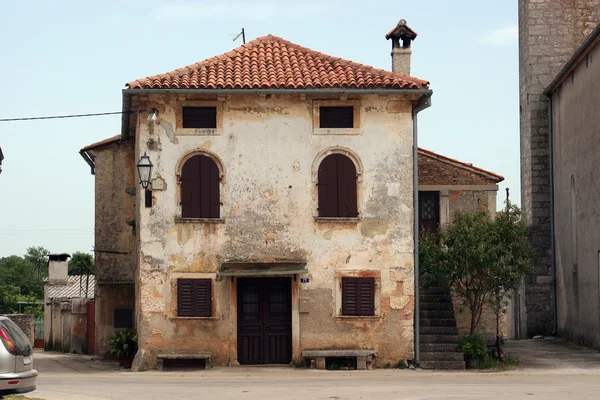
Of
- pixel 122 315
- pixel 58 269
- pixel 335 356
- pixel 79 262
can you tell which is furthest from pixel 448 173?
pixel 79 262

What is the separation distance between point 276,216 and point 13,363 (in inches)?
385

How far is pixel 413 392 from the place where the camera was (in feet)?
56.7

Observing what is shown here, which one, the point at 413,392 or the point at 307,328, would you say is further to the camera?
the point at 307,328

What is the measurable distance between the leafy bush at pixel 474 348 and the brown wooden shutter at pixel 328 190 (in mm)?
4244

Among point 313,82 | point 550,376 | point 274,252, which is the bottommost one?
point 550,376

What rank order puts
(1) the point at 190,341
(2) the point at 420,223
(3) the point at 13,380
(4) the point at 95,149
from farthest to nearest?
(4) the point at 95,149 → (2) the point at 420,223 → (1) the point at 190,341 → (3) the point at 13,380

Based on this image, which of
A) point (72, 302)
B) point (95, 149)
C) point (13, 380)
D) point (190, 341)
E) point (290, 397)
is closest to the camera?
point (13, 380)

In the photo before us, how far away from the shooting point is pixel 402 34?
26.5 meters

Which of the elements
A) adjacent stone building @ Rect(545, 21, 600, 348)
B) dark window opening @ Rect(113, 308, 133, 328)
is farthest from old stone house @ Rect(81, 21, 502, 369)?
dark window opening @ Rect(113, 308, 133, 328)

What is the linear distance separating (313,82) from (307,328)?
5700 millimetres

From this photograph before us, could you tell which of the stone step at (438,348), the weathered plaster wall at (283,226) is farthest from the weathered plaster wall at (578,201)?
the weathered plaster wall at (283,226)

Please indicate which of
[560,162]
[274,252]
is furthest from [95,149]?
[560,162]

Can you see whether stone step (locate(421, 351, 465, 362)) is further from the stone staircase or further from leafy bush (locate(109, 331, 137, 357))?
leafy bush (locate(109, 331, 137, 357))

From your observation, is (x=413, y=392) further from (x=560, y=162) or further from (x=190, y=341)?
(x=560, y=162)
